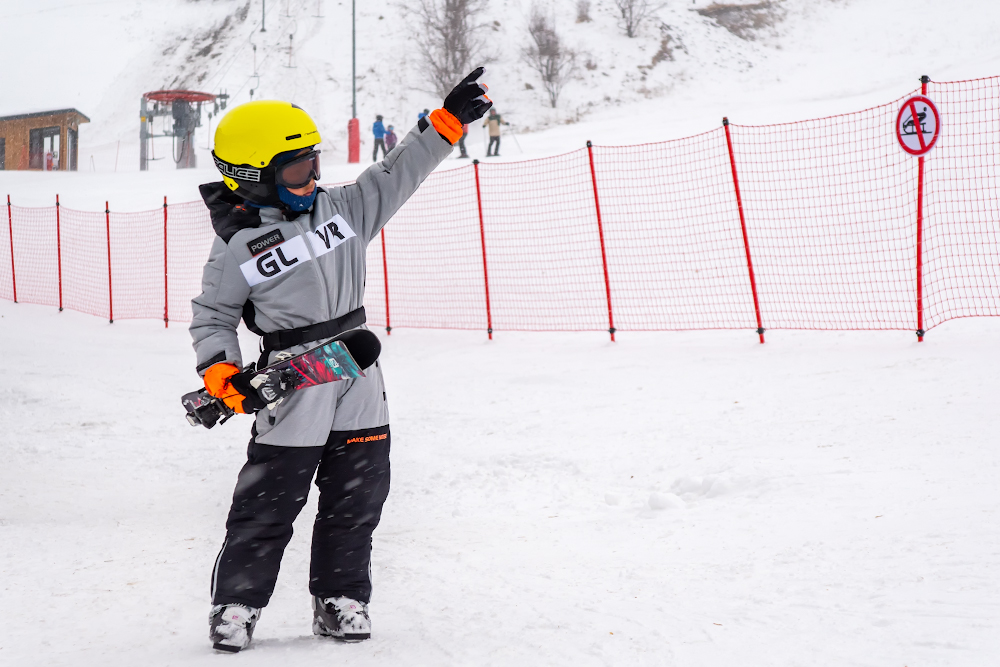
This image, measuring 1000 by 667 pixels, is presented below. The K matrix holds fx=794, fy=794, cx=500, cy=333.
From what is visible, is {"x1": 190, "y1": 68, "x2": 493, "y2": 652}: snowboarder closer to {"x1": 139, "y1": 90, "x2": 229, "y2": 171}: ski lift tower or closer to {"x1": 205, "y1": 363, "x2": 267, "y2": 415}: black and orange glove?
{"x1": 205, "y1": 363, "x2": 267, "y2": 415}: black and orange glove

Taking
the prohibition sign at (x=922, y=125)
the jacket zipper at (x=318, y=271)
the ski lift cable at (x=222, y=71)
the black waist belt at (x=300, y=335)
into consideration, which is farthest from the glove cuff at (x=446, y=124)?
the ski lift cable at (x=222, y=71)

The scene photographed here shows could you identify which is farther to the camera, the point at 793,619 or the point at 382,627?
the point at 382,627

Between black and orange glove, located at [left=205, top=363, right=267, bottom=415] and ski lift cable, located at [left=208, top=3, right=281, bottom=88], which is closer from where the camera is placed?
black and orange glove, located at [left=205, top=363, right=267, bottom=415]

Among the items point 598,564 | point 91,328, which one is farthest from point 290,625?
point 91,328

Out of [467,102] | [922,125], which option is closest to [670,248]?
[922,125]

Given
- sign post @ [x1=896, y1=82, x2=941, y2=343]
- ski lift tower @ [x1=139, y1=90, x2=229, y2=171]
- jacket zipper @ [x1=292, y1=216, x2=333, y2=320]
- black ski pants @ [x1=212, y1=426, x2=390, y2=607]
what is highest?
ski lift tower @ [x1=139, y1=90, x2=229, y2=171]

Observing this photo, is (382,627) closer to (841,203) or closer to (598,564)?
(598,564)

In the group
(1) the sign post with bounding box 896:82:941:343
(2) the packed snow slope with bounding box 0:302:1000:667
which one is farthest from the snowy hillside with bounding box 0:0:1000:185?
(2) the packed snow slope with bounding box 0:302:1000:667

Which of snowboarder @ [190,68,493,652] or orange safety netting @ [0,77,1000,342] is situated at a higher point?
orange safety netting @ [0,77,1000,342]

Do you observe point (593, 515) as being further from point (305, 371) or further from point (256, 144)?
point (256, 144)

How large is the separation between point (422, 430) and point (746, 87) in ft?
107

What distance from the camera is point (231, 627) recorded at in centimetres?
235

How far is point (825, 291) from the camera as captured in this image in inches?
359

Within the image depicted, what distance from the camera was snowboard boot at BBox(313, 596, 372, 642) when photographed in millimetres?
2439
